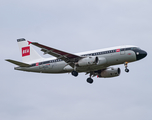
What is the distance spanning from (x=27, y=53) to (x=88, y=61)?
46.0 ft

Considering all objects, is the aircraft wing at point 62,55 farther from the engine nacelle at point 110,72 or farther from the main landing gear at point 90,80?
the engine nacelle at point 110,72

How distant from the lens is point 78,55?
175 feet

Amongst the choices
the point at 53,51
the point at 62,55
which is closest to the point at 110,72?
the point at 62,55

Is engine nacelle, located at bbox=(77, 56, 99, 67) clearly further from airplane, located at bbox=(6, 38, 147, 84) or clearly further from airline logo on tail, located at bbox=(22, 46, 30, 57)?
airline logo on tail, located at bbox=(22, 46, 30, 57)

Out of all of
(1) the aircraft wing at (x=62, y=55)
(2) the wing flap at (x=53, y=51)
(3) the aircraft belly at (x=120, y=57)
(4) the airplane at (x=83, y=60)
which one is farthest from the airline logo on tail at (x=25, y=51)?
(3) the aircraft belly at (x=120, y=57)

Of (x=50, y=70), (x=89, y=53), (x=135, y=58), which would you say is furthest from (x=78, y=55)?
(x=135, y=58)

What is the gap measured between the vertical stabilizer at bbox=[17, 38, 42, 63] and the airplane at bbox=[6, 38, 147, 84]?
0.96 meters

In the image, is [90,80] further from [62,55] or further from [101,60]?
[62,55]

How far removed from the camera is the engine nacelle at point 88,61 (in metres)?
50.7

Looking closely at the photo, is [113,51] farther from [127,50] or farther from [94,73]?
[94,73]

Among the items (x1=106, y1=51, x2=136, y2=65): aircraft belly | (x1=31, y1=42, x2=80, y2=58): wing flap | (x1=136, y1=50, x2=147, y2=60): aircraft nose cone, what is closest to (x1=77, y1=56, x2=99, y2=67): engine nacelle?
(x1=31, y1=42, x2=80, y2=58): wing flap

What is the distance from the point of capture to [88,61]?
2012 inches

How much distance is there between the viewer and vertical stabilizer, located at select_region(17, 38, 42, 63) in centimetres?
5856

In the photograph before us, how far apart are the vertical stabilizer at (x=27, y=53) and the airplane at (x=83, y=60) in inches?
37.9
